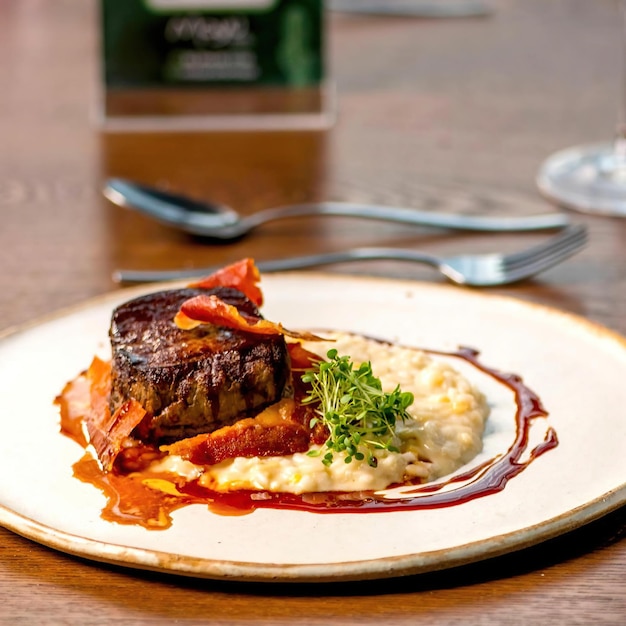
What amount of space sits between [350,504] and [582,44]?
319cm

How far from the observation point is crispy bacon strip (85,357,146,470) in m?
1.47

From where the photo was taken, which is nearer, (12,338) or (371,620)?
(371,620)

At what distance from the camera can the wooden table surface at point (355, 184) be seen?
1.21m

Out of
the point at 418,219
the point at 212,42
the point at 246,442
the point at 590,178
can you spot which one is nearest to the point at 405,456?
the point at 246,442

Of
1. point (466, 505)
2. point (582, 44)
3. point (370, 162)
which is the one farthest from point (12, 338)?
point (582, 44)

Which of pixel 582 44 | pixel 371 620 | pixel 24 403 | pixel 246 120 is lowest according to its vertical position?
pixel 371 620

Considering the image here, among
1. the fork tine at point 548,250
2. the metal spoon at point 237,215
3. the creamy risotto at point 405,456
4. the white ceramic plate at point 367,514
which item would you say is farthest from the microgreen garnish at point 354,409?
the metal spoon at point 237,215

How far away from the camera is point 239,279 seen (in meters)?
1.75

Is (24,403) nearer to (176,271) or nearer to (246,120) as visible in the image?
(176,271)

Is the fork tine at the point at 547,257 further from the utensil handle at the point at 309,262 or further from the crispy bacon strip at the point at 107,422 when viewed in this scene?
the crispy bacon strip at the point at 107,422

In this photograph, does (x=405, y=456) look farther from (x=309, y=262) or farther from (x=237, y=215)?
(x=237, y=215)

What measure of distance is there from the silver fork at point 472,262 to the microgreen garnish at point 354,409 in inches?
28.8

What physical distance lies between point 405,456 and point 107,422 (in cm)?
41

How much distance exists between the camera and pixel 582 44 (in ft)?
13.6
